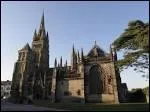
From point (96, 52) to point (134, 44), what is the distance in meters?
30.7

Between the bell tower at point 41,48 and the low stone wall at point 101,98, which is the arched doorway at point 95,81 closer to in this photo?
the low stone wall at point 101,98

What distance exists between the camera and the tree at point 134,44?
21505 millimetres

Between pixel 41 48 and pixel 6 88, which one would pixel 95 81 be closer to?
pixel 41 48

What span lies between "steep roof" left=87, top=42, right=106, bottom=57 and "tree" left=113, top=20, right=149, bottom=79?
28.2 meters

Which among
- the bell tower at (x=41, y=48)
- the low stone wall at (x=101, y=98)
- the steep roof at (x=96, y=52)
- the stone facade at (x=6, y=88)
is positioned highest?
the bell tower at (x=41, y=48)

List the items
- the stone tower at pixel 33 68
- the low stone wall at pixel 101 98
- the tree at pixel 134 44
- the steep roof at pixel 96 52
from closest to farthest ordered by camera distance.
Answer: the tree at pixel 134 44
the low stone wall at pixel 101 98
the steep roof at pixel 96 52
the stone tower at pixel 33 68

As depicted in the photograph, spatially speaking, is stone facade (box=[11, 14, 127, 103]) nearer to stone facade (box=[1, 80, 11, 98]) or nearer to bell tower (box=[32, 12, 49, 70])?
bell tower (box=[32, 12, 49, 70])

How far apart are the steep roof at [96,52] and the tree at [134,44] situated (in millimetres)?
28238

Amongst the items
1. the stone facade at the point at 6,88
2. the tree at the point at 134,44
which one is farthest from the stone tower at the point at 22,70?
the tree at the point at 134,44

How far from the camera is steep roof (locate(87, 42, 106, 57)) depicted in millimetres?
53594

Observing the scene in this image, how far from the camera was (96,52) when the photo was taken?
53.9 metres

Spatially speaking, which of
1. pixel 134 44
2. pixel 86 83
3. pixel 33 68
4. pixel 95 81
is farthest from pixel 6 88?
pixel 134 44

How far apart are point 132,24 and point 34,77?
160 feet

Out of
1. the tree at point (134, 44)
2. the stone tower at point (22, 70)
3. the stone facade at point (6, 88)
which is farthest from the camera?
the stone facade at point (6, 88)
